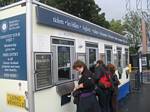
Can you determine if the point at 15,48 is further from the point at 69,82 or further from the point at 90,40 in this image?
the point at 90,40

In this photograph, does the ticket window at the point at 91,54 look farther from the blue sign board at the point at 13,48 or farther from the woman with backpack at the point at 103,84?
the blue sign board at the point at 13,48

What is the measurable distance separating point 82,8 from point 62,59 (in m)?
17.2

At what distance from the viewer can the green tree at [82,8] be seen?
74.1 feet

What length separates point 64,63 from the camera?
250 inches

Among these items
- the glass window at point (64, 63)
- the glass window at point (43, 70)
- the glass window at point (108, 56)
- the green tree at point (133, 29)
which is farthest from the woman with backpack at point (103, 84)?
the green tree at point (133, 29)

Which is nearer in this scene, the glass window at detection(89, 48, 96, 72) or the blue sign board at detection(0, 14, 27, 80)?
the blue sign board at detection(0, 14, 27, 80)

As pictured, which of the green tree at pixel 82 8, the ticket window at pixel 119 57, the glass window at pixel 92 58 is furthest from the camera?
the green tree at pixel 82 8

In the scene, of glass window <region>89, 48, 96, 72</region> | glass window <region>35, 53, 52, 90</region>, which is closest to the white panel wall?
glass window <region>35, 53, 52, 90</region>

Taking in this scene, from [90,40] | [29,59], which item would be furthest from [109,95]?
[29,59]

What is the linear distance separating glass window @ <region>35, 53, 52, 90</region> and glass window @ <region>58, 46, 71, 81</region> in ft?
1.78

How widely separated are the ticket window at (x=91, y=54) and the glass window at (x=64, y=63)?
1.33 m

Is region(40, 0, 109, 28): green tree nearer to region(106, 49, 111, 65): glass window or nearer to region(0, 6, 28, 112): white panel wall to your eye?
region(106, 49, 111, 65): glass window

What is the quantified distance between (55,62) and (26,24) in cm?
111

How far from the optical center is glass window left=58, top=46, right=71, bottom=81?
20.1ft
